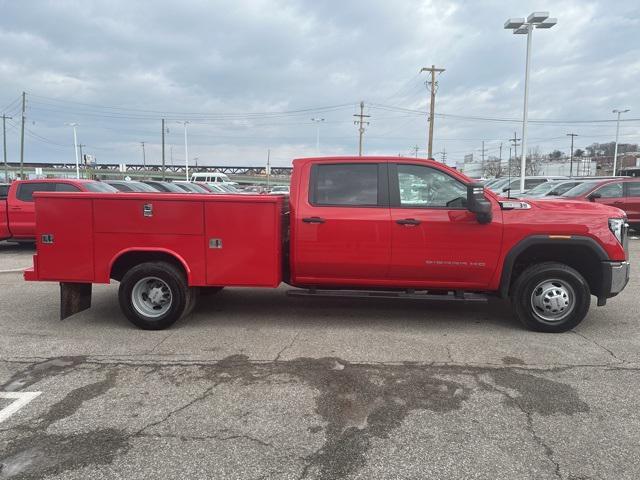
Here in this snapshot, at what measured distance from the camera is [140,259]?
5.72 meters

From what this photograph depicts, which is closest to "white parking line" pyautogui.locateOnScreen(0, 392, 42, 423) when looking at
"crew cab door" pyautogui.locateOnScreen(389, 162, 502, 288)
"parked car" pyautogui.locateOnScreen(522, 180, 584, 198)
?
"crew cab door" pyautogui.locateOnScreen(389, 162, 502, 288)

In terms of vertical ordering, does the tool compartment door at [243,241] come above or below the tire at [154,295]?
above

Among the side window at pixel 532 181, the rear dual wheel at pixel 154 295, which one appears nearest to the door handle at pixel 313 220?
the rear dual wheel at pixel 154 295

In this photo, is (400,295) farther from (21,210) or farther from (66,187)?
(21,210)

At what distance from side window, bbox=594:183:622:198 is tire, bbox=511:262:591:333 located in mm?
10253

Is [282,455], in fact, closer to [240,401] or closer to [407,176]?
[240,401]

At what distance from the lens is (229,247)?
5.46 meters

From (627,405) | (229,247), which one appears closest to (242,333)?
(229,247)

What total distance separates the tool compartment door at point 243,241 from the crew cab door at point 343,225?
268mm

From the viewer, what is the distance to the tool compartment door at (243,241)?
5.40m

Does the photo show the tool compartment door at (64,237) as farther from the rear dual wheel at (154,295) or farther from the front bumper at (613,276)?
the front bumper at (613,276)

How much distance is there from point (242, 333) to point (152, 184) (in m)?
15.9

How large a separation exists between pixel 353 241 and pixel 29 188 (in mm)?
9792

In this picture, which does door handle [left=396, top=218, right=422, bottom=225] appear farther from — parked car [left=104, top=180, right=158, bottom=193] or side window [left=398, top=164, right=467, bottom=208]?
parked car [left=104, top=180, right=158, bottom=193]
